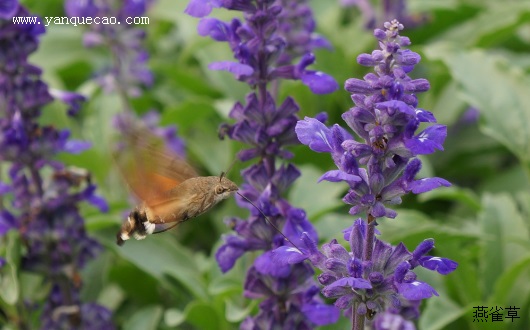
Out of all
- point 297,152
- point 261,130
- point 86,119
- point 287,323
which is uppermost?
point 261,130

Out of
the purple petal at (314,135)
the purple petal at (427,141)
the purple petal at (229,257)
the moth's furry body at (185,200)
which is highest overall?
the purple petal at (427,141)

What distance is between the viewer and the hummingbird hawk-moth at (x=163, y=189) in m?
2.83

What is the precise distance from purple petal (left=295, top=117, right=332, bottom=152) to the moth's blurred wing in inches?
27.6

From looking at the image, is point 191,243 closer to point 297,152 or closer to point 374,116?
point 297,152

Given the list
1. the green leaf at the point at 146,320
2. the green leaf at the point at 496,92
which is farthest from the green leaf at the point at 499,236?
the green leaf at the point at 146,320

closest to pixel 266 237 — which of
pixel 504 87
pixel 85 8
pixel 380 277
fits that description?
pixel 380 277

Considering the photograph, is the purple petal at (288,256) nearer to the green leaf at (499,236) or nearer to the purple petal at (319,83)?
the purple petal at (319,83)

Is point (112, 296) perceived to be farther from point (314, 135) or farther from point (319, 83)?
point (314, 135)

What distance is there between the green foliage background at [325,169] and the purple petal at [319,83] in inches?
33.9

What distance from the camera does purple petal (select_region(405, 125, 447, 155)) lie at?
2219mm

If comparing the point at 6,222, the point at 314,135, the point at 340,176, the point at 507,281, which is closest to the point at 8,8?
the point at 6,222

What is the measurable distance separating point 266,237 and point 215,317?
3.08ft

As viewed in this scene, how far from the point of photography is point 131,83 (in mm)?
5234

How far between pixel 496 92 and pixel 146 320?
7.58 ft
